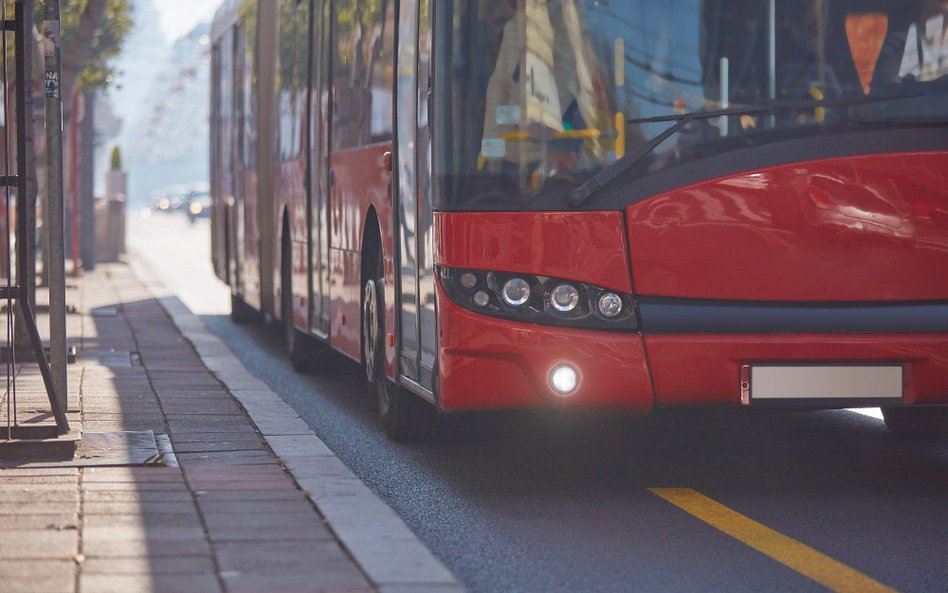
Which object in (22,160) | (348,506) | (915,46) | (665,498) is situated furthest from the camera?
(22,160)

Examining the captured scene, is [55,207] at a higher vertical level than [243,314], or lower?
higher

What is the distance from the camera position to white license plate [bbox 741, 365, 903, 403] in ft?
23.4

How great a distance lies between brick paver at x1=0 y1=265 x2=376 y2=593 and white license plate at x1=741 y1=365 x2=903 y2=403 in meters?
1.79

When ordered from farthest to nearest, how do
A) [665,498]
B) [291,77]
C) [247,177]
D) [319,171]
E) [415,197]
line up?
[247,177], [291,77], [319,171], [415,197], [665,498]

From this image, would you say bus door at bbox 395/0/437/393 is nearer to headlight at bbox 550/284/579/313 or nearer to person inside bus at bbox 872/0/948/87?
headlight at bbox 550/284/579/313

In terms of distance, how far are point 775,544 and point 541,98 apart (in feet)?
6.40

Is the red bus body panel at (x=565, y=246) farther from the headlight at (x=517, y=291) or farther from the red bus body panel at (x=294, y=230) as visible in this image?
the red bus body panel at (x=294, y=230)

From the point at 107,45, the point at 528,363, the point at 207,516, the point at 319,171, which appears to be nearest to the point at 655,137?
the point at 528,363

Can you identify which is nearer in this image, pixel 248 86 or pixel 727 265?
pixel 727 265

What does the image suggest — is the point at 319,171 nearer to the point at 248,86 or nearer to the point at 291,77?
the point at 291,77

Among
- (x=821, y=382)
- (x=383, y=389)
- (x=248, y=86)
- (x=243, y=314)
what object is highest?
(x=248, y=86)

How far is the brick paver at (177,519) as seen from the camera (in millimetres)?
5363

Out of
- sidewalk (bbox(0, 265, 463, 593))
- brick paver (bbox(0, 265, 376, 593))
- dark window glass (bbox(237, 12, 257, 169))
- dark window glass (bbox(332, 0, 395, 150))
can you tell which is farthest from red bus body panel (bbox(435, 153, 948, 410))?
dark window glass (bbox(237, 12, 257, 169))

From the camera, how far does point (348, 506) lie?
6.65 meters
